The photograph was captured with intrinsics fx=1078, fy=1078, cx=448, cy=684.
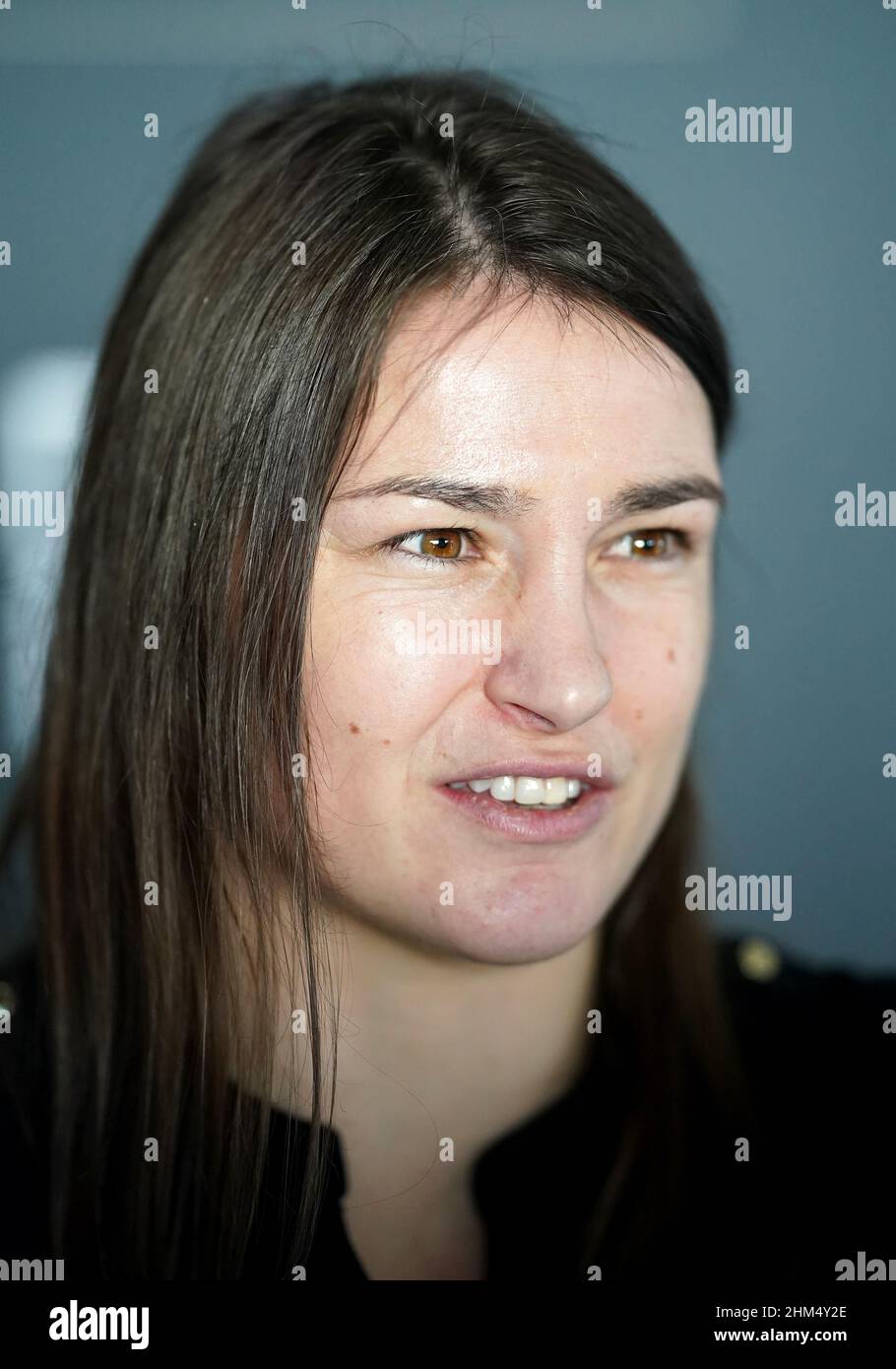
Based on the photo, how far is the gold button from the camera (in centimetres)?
121

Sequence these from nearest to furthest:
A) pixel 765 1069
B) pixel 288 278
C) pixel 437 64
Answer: pixel 288 278
pixel 437 64
pixel 765 1069

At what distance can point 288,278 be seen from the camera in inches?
33.8

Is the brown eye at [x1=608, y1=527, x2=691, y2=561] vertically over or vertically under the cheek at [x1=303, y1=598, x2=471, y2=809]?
over

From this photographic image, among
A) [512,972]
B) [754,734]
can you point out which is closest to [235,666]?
[512,972]

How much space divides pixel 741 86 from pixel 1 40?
699 mm

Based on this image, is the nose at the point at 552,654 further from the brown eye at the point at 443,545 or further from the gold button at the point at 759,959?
the gold button at the point at 759,959

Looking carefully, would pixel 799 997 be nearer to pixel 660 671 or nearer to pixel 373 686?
pixel 660 671

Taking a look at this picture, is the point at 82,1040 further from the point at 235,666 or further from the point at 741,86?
the point at 741,86

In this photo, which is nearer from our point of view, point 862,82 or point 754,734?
point 862,82

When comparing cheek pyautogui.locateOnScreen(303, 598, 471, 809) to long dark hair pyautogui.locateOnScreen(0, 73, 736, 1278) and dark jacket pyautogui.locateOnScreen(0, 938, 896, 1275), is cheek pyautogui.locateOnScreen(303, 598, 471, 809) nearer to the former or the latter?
long dark hair pyautogui.locateOnScreen(0, 73, 736, 1278)

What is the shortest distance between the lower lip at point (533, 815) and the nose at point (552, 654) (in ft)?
0.30

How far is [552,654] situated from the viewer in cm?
85

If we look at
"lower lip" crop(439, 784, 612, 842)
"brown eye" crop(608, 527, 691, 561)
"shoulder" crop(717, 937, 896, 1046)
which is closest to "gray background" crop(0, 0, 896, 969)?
"shoulder" crop(717, 937, 896, 1046)

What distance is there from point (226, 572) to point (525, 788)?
307 millimetres
